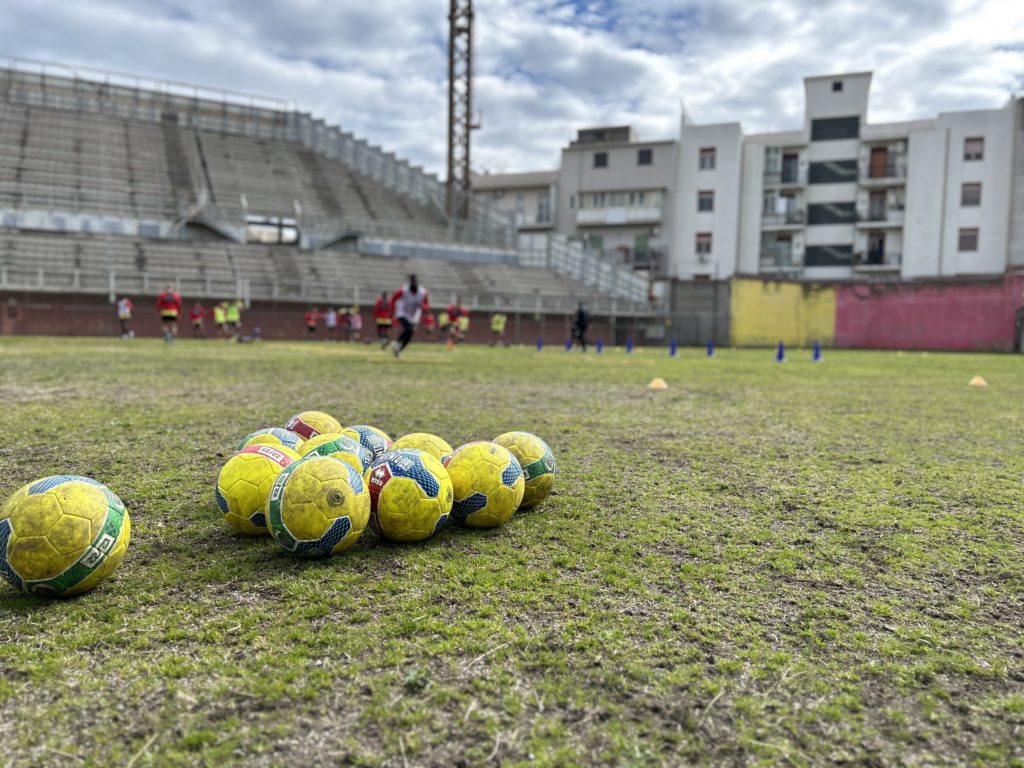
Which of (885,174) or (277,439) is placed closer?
(277,439)

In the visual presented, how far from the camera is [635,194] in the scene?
189ft

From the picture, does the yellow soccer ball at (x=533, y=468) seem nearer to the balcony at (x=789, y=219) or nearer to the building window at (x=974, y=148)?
the balcony at (x=789, y=219)

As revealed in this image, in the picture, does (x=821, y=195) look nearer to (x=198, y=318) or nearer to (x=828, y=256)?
(x=828, y=256)

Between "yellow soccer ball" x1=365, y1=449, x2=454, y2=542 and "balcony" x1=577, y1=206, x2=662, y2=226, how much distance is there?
55.2 metres

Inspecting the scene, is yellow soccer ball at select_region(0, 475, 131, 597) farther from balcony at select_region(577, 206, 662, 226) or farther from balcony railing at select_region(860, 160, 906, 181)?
balcony railing at select_region(860, 160, 906, 181)

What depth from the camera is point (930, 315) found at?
37281 mm

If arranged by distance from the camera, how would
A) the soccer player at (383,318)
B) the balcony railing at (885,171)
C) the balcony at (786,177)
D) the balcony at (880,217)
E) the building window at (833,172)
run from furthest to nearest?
the balcony at (786,177) < the building window at (833,172) < the balcony at (880,217) < the balcony railing at (885,171) < the soccer player at (383,318)

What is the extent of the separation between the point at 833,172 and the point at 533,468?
56.3 m

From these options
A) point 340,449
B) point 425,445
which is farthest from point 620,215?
point 340,449

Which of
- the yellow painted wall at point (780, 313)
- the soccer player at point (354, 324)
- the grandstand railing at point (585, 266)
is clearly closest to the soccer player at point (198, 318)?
the soccer player at point (354, 324)

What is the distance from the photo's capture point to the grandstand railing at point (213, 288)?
30188 mm

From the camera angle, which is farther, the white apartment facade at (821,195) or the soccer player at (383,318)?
the white apartment facade at (821,195)

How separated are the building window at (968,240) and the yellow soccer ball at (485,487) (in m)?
55.3

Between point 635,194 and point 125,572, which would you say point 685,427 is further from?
point 635,194
